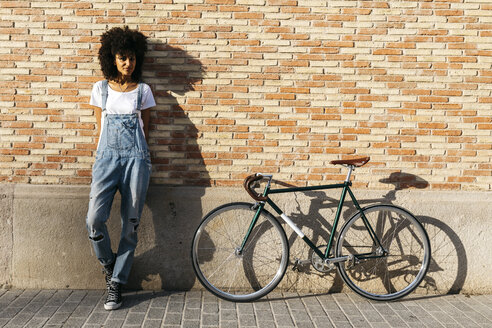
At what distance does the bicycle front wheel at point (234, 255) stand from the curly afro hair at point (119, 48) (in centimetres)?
172

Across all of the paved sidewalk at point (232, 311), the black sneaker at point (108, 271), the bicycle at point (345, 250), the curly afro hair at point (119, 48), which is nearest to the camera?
the paved sidewalk at point (232, 311)

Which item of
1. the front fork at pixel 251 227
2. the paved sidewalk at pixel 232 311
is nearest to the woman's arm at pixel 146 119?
the front fork at pixel 251 227

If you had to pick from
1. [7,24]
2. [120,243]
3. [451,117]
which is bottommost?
[120,243]

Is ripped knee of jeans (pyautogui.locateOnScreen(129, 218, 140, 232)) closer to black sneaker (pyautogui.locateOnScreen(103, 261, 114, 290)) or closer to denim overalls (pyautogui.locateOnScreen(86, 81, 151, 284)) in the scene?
denim overalls (pyautogui.locateOnScreen(86, 81, 151, 284))

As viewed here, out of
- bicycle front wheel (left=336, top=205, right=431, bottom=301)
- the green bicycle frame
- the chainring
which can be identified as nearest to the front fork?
the green bicycle frame

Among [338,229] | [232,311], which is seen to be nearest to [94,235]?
[232,311]

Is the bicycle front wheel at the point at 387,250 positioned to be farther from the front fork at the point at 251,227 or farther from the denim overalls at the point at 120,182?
the denim overalls at the point at 120,182

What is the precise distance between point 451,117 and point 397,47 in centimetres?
92

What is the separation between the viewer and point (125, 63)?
442 cm

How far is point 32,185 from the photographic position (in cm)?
471

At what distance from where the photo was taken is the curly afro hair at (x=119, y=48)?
4.37 meters

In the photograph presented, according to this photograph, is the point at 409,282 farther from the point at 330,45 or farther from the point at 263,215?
the point at 330,45

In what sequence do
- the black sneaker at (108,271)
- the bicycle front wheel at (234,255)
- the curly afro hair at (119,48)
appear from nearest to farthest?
1. the curly afro hair at (119,48)
2. the black sneaker at (108,271)
3. the bicycle front wheel at (234,255)

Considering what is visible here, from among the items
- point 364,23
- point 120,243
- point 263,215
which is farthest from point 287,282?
point 364,23
